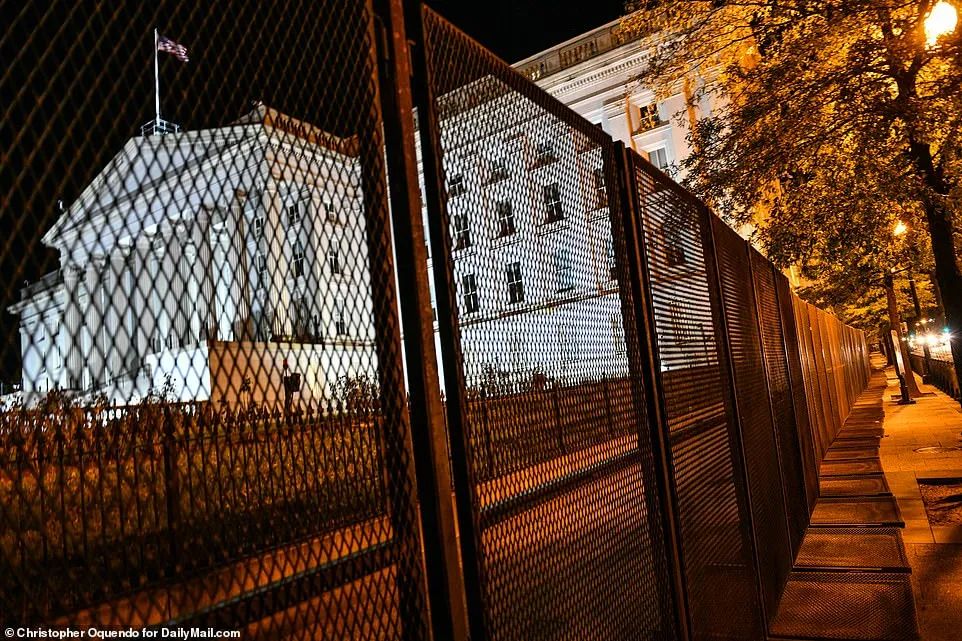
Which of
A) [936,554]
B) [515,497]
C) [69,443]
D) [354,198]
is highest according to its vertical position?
[354,198]

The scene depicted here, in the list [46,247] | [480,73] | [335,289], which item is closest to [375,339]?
[335,289]

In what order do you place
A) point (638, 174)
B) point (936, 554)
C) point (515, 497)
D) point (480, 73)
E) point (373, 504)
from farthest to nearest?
point (936, 554) < point (638, 174) < point (480, 73) < point (515, 497) < point (373, 504)

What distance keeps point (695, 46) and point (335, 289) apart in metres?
10.0

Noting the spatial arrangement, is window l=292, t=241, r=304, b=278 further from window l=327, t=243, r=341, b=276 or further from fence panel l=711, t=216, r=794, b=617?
fence panel l=711, t=216, r=794, b=617

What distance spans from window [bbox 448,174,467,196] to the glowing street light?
7.83 meters

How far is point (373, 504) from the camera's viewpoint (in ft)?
5.33

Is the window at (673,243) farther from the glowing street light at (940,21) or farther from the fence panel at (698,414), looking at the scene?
the glowing street light at (940,21)

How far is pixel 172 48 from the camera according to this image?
1.35 m

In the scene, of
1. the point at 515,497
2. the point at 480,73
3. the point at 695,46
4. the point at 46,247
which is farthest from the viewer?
the point at 695,46

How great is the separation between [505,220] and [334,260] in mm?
875

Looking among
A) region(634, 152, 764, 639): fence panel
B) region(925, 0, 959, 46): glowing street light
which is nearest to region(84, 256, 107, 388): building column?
region(634, 152, 764, 639): fence panel

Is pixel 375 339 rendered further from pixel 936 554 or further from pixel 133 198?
pixel 936 554

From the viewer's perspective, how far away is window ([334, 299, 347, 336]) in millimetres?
1624

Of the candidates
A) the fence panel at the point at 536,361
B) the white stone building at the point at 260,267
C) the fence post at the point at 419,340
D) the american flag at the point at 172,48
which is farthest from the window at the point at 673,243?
the american flag at the point at 172,48
